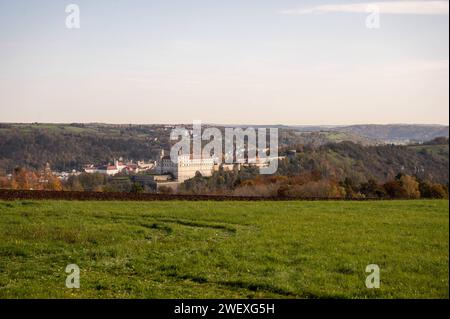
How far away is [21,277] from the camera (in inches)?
430

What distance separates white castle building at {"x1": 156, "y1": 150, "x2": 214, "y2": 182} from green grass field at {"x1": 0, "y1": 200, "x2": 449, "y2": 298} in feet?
75.2

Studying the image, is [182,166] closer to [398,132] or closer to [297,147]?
[297,147]

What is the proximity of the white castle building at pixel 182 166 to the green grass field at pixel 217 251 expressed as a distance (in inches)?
903

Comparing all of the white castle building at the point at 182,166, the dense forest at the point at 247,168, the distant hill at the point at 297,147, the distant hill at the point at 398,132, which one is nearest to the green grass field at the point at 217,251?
the dense forest at the point at 247,168

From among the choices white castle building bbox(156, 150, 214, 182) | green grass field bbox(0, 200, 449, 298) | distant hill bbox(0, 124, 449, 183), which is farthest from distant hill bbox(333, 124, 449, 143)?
green grass field bbox(0, 200, 449, 298)

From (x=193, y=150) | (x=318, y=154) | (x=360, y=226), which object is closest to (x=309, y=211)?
(x=360, y=226)

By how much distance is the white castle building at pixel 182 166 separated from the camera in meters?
45.4

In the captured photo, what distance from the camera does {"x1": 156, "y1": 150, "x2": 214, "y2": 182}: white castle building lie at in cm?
4544

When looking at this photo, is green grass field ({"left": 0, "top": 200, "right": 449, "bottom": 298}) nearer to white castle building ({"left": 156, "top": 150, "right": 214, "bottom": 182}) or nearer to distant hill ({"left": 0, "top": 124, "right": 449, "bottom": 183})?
white castle building ({"left": 156, "top": 150, "right": 214, "bottom": 182})

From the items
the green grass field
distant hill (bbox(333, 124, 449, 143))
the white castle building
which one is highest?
distant hill (bbox(333, 124, 449, 143))
